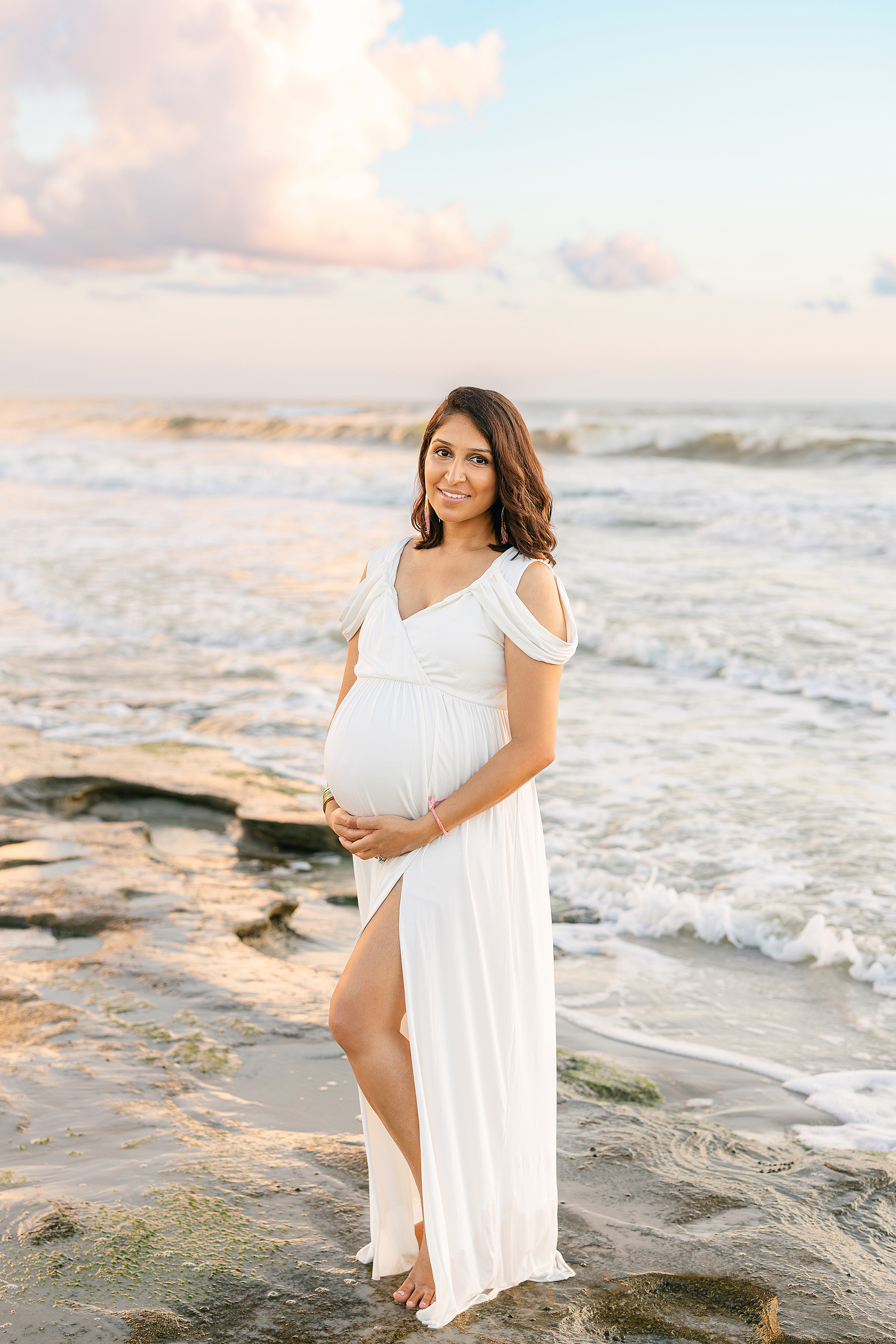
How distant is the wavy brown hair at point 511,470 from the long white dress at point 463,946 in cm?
7

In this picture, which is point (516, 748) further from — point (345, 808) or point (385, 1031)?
point (385, 1031)

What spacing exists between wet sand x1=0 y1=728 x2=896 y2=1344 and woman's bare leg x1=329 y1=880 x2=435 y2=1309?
404 mm

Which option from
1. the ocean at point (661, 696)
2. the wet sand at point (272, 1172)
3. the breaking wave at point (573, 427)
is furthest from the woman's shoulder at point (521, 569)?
the breaking wave at point (573, 427)

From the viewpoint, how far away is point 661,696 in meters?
9.88

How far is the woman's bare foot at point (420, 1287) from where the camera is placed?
2.58 meters

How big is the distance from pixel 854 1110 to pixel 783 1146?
0.41 metres

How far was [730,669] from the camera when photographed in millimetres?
10484

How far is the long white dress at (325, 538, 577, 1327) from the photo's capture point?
2535 mm

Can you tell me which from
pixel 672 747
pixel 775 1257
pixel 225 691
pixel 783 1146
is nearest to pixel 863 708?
pixel 672 747

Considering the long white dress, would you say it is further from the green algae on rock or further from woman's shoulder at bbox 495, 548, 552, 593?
the green algae on rock

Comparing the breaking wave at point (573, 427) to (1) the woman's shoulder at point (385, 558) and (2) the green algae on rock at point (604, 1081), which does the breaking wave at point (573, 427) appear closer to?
(2) the green algae on rock at point (604, 1081)

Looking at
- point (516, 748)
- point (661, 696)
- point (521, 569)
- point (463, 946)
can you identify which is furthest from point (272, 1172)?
point (661, 696)

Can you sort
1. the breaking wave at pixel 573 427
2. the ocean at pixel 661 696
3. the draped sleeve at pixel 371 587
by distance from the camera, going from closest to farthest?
the draped sleeve at pixel 371 587, the ocean at pixel 661 696, the breaking wave at pixel 573 427

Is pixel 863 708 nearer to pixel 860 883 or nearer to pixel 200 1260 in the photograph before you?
pixel 860 883
